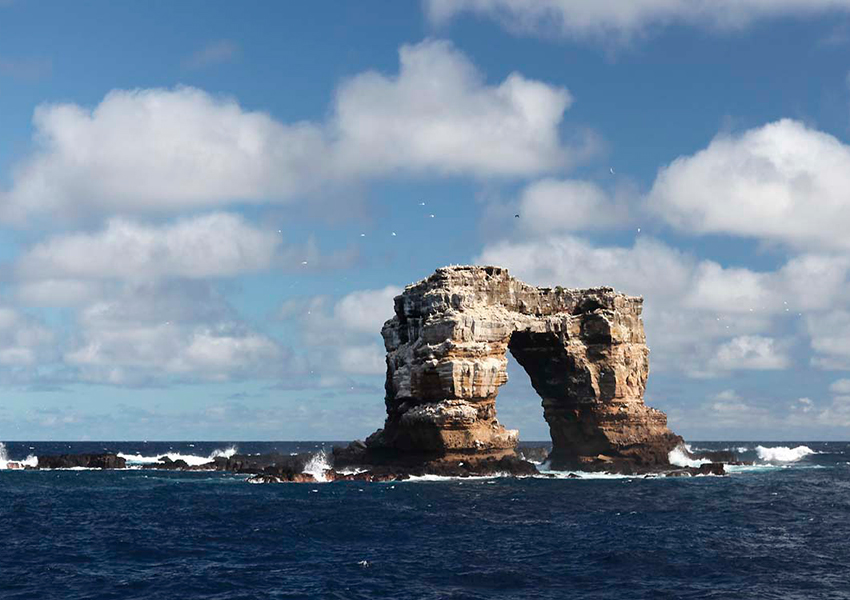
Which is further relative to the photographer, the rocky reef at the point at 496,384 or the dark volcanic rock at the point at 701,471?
the dark volcanic rock at the point at 701,471

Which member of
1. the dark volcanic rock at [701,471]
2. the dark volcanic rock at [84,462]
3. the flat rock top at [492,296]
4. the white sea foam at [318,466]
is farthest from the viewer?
the dark volcanic rock at [84,462]

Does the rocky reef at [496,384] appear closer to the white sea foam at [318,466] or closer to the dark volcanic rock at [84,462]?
the white sea foam at [318,466]

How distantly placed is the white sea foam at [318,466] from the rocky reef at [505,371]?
8.52 ft

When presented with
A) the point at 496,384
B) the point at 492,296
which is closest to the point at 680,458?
the point at 496,384

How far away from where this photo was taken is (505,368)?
7888cm

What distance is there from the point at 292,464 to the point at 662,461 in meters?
36.5

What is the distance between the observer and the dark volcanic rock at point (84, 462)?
106 meters

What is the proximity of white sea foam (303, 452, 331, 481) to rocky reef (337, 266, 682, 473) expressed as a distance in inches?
102

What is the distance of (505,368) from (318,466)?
23.2 m

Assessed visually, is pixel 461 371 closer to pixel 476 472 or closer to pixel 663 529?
pixel 476 472

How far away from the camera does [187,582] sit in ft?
113

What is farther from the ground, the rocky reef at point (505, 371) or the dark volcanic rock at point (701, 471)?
the rocky reef at point (505, 371)

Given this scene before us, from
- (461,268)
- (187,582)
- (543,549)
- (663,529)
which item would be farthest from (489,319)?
(187,582)

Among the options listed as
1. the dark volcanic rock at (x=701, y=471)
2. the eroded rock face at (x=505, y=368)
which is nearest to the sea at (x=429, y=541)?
the eroded rock face at (x=505, y=368)
